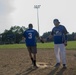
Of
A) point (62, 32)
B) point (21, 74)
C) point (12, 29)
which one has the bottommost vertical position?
point (21, 74)

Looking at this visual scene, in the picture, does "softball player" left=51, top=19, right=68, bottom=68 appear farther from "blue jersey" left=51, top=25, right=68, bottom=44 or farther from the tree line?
the tree line

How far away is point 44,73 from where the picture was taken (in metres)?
11.1

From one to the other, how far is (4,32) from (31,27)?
121m

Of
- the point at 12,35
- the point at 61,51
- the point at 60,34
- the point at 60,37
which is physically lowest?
the point at 61,51

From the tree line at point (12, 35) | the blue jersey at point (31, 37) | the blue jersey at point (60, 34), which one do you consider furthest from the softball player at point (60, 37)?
the tree line at point (12, 35)

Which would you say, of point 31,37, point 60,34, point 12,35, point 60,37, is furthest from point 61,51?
point 12,35

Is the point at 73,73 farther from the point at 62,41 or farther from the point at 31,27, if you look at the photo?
the point at 31,27

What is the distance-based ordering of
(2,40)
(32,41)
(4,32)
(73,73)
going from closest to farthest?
(73,73) → (32,41) → (2,40) → (4,32)

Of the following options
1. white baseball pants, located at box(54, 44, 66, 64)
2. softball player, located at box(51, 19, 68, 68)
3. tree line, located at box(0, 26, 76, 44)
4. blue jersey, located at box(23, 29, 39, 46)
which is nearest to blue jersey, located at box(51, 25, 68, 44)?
softball player, located at box(51, 19, 68, 68)

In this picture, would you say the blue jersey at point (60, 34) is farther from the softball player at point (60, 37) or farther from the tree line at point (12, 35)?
the tree line at point (12, 35)

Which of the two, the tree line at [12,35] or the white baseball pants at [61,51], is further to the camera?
the tree line at [12,35]

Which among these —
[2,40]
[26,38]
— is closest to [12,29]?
[2,40]

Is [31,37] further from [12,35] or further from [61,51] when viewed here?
[12,35]

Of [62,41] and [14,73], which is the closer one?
[14,73]
